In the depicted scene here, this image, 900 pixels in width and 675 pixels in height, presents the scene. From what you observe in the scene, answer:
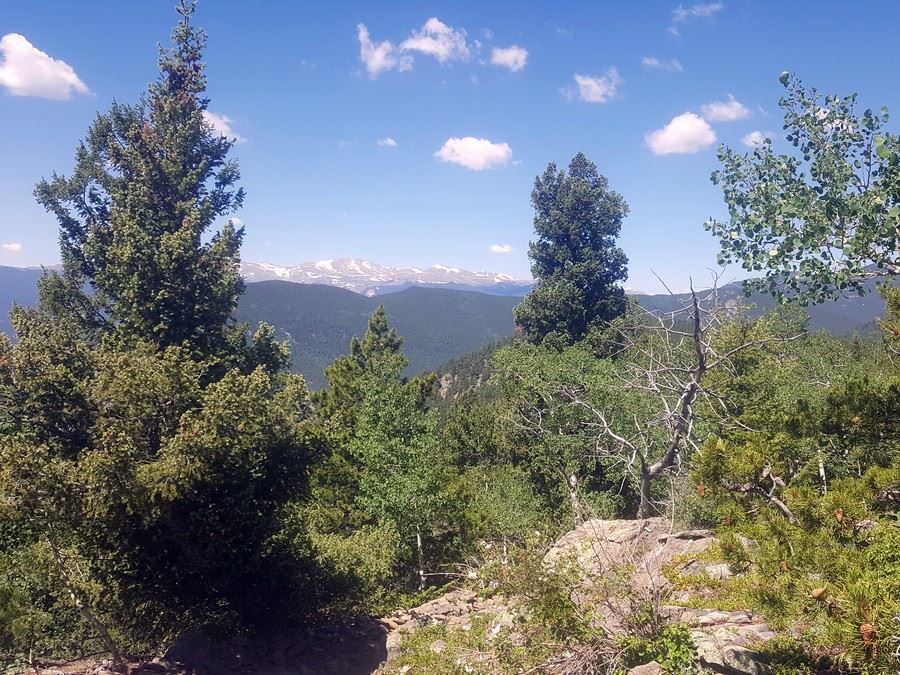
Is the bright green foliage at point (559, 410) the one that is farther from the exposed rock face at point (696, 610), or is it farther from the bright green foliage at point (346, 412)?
the exposed rock face at point (696, 610)

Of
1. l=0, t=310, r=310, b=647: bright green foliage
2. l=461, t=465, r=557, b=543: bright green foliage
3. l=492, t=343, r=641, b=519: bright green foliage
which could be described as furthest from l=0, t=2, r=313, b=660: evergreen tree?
l=492, t=343, r=641, b=519: bright green foliage

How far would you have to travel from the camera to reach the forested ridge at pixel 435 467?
5.50 m

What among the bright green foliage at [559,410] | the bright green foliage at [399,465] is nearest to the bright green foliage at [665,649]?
the bright green foliage at [399,465]

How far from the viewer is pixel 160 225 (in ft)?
54.1

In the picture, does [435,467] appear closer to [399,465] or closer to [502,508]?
[399,465]

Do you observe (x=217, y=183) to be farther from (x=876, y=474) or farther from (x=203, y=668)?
(x=876, y=474)

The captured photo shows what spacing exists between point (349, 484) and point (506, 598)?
51.9 ft

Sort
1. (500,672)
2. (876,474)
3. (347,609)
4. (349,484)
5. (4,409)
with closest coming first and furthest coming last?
(876,474), (500,672), (4,409), (347,609), (349,484)

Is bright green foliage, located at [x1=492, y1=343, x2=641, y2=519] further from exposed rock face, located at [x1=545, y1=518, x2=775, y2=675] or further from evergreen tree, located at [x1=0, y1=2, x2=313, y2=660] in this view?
evergreen tree, located at [x1=0, y1=2, x2=313, y2=660]

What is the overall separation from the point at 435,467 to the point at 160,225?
12.2m

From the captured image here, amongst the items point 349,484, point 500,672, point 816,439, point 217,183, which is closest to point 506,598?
point 500,672

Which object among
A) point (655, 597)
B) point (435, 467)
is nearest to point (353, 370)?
point (435, 467)

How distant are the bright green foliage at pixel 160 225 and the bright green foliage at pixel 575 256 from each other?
55.7 ft

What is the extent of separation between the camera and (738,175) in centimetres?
614
